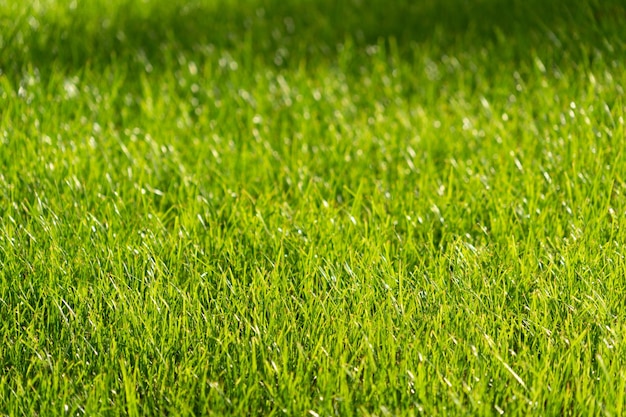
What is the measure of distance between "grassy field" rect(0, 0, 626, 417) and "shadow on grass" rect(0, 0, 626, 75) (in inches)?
0.7

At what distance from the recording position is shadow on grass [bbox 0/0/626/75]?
3.92 meters

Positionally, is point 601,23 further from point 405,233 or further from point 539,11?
point 405,233

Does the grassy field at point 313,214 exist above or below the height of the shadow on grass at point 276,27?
below

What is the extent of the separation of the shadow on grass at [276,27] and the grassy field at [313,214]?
0.02 meters

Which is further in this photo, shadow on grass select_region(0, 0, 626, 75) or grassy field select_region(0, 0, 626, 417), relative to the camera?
shadow on grass select_region(0, 0, 626, 75)

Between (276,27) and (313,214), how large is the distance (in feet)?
6.62

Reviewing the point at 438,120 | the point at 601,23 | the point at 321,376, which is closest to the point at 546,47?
the point at 601,23

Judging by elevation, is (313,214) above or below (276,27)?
below

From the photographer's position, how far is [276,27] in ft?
14.5

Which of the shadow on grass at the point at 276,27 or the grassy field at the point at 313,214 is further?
the shadow on grass at the point at 276,27

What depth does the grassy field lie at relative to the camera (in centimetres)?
196

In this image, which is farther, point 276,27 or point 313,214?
point 276,27

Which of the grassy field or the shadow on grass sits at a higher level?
the shadow on grass

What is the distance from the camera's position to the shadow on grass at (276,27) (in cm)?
392
